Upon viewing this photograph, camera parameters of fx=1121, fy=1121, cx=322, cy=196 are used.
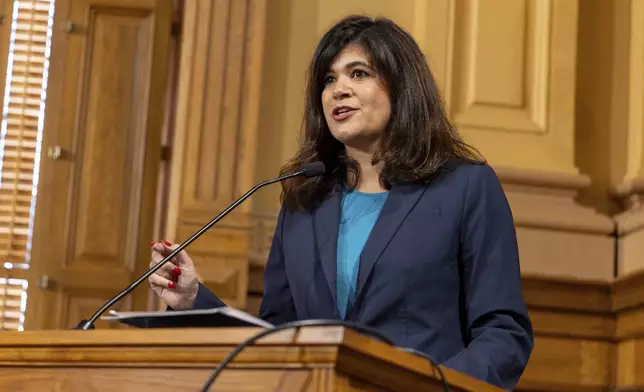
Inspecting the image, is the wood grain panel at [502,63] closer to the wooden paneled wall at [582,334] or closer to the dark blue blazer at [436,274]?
the wooden paneled wall at [582,334]

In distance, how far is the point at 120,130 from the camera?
477 cm

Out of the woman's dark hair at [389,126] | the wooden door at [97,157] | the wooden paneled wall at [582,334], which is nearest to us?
the woman's dark hair at [389,126]

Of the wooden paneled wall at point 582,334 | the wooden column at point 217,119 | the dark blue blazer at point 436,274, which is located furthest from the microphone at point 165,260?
the wooden paneled wall at point 582,334

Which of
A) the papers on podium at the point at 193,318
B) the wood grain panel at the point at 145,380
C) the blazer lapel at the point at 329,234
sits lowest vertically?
the wood grain panel at the point at 145,380

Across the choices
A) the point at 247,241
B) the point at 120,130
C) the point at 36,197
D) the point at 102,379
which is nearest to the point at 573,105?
the point at 247,241

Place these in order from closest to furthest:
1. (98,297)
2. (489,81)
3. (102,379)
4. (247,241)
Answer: (102,379) < (247,241) < (489,81) < (98,297)

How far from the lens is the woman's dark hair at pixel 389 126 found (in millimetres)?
2547

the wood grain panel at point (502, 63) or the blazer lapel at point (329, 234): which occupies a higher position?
the wood grain panel at point (502, 63)

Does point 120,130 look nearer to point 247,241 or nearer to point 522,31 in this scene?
point 247,241

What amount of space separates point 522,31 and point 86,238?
1994 millimetres

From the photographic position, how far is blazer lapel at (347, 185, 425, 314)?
7.76 ft

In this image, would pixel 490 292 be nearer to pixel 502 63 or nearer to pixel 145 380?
pixel 145 380

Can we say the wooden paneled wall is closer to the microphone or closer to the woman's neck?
the woman's neck

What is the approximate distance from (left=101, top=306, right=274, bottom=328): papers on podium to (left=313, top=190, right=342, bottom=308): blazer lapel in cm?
64
